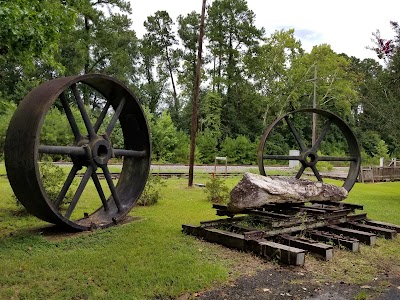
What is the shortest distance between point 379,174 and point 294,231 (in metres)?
16.6

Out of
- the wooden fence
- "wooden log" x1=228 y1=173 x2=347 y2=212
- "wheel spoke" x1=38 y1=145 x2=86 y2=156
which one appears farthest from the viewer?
the wooden fence

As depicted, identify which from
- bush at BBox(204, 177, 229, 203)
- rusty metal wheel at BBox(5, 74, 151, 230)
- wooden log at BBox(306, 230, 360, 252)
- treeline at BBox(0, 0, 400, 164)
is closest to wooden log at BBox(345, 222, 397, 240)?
wooden log at BBox(306, 230, 360, 252)

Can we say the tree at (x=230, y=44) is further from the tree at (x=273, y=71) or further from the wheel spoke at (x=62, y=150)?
the wheel spoke at (x=62, y=150)

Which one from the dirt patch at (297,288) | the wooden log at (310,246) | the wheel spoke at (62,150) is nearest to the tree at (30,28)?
the wheel spoke at (62,150)

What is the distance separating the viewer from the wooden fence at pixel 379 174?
67.1ft

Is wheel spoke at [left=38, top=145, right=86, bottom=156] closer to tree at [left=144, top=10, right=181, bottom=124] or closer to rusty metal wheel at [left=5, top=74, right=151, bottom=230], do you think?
rusty metal wheel at [left=5, top=74, right=151, bottom=230]

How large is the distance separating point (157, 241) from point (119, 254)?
2.97 ft

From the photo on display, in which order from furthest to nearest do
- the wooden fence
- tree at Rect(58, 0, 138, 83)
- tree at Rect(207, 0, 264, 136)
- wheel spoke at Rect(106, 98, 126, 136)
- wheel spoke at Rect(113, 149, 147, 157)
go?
1. tree at Rect(207, 0, 264, 136)
2. tree at Rect(58, 0, 138, 83)
3. the wooden fence
4. wheel spoke at Rect(113, 149, 147, 157)
5. wheel spoke at Rect(106, 98, 126, 136)

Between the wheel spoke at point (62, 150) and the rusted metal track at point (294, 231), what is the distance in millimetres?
2302

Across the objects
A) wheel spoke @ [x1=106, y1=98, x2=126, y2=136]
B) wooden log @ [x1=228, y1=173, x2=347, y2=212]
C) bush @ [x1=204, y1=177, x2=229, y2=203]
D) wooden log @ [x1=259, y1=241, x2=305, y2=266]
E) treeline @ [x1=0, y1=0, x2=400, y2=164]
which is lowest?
wooden log @ [x1=259, y1=241, x2=305, y2=266]

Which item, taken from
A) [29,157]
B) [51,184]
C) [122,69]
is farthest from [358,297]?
[122,69]

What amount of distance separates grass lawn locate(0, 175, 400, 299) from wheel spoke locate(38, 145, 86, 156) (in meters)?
1.42

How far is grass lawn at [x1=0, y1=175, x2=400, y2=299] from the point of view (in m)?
4.42

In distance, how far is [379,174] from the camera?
21.4m
